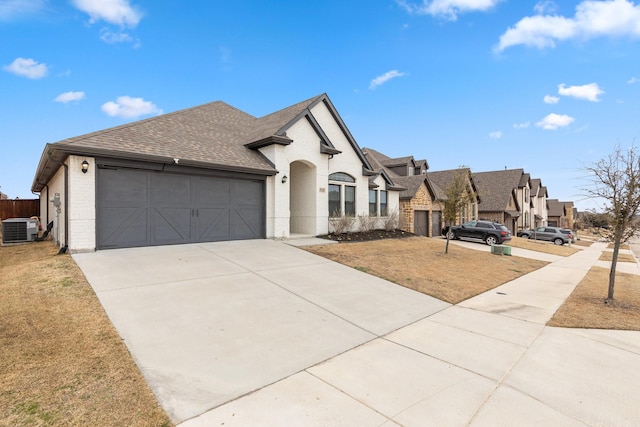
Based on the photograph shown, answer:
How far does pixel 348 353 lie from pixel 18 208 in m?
29.4

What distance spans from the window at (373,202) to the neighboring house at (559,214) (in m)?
65.7

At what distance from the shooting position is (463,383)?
11.9 feet

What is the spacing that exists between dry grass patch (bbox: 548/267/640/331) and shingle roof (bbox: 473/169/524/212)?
1021 inches

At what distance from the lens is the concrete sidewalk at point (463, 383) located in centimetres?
294

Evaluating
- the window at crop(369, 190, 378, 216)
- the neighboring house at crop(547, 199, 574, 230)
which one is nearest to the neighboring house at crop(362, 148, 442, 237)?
the window at crop(369, 190, 378, 216)

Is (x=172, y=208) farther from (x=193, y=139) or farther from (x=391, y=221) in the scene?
(x=391, y=221)

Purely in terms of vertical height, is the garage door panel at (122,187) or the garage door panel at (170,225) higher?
the garage door panel at (122,187)

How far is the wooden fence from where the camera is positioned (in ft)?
71.2

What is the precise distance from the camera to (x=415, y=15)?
45.4 ft

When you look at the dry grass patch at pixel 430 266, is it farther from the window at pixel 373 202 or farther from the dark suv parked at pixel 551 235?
the dark suv parked at pixel 551 235

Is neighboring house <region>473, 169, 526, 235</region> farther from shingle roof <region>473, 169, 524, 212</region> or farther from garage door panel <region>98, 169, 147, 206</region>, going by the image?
garage door panel <region>98, 169, 147, 206</region>

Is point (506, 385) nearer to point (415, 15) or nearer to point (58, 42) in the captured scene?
point (415, 15)

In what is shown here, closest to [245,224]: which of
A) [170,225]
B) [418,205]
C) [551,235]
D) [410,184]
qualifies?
[170,225]

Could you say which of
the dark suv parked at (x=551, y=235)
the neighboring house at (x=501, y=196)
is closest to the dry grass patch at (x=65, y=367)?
the neighboring house at (x=501, y=196)
